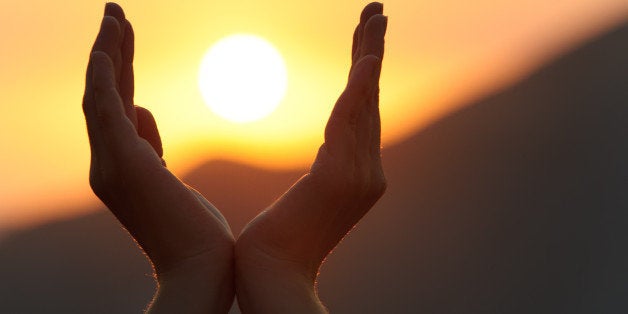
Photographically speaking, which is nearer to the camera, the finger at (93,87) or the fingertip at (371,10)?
the finger at (93,87)

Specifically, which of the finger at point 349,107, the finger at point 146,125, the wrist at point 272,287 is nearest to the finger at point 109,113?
the finger at point 146,125

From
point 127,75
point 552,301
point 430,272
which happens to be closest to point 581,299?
point 552,301

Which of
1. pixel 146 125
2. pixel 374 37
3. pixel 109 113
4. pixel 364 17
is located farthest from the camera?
pixel 146 125

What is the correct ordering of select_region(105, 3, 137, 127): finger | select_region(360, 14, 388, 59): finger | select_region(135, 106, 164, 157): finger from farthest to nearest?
select_region(135, 106, 164, 157): finger → select_region(105, 3, 137, 127): finger → select_region(360, 14, 388, 59): finger

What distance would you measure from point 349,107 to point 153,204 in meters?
0.72

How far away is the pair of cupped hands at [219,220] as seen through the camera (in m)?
2.76

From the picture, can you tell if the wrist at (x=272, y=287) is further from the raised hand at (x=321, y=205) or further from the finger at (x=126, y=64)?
the finger at (x=126, y=64)

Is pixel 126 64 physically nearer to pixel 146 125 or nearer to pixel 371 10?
pixel 146 125

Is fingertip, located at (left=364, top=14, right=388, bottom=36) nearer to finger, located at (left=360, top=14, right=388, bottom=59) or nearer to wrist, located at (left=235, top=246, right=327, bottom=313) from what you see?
finger, located at (left=360, top=14, right=388, bottom=59)

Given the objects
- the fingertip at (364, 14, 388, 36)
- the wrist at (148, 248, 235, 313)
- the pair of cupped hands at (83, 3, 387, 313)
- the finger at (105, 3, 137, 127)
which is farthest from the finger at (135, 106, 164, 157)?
the fingertip at (364, 14, 388, 36)

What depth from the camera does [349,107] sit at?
2756 mm

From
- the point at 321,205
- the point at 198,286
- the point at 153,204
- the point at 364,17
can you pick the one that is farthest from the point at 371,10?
the point at 198,286

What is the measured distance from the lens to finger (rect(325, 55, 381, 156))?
2752 mm

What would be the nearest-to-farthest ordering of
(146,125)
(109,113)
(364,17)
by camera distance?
(109,113) → (364,17) → (146,125)
